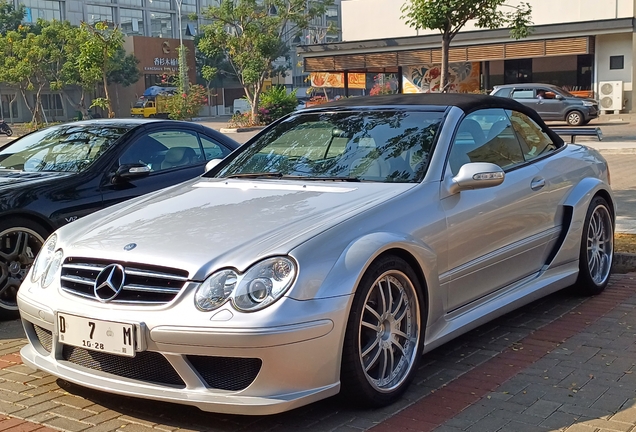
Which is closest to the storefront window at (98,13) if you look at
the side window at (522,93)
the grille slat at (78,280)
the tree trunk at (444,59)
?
the side window at (522,93)

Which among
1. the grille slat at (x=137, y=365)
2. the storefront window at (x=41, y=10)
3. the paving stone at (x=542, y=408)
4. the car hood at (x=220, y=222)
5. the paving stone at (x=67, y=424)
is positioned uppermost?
the storefront window at (x=41, y=10)

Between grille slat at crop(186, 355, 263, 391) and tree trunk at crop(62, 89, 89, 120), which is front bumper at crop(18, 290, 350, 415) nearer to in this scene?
grille slat at crop(186, 355, 263, 391)

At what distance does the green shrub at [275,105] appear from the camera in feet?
119

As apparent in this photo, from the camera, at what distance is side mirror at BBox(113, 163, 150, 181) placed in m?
6.32

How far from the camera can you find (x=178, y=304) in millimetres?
3389

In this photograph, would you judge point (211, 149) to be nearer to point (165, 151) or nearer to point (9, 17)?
point (165, 151)

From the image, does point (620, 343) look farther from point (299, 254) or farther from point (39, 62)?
point (39, 62)

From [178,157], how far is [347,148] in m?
2.75

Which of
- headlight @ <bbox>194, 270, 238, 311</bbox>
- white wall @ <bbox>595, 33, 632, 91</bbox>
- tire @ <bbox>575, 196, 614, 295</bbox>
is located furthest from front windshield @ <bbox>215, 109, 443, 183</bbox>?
white wall @ <bbox>595, 33, 632, 91</bbox>

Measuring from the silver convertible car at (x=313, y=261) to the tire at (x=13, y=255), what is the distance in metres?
1.44

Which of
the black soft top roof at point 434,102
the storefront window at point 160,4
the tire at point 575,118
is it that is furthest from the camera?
the storefront window at point 160,4

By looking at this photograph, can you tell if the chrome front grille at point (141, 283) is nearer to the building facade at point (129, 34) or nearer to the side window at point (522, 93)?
the side window at point (522, 93)

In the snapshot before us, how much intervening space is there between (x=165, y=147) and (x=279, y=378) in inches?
160

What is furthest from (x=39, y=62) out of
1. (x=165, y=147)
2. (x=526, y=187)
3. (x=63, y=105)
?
(x=526, y=187)
